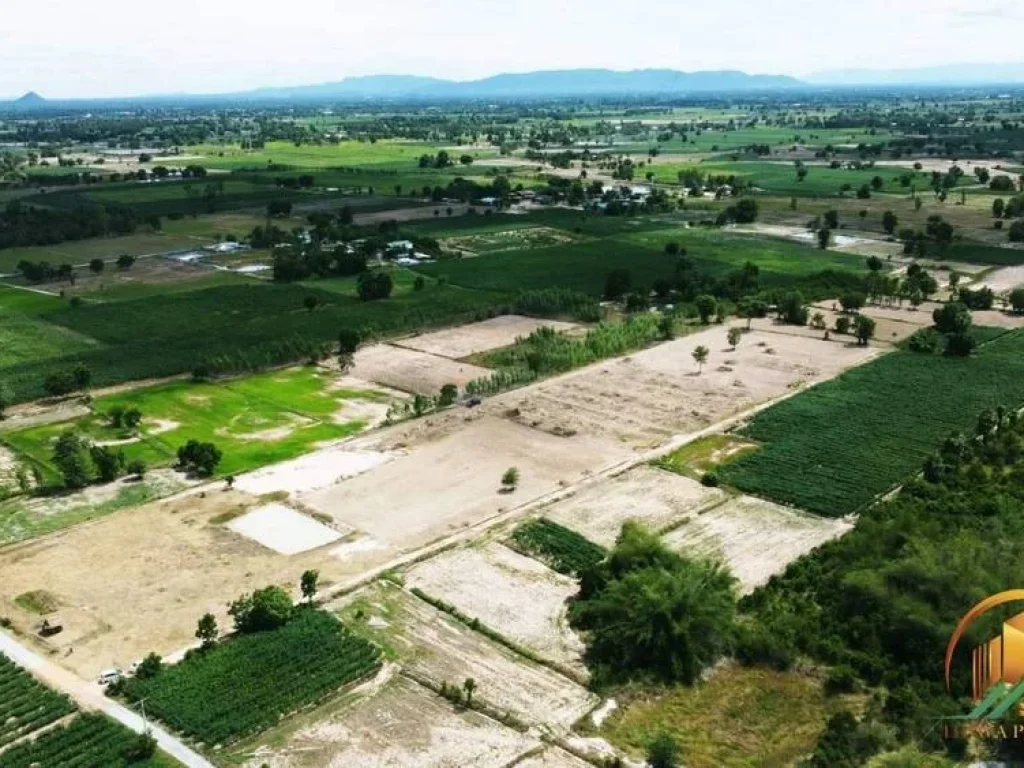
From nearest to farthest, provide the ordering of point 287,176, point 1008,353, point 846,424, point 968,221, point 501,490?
point 501,490 < point 846,424 < point 1008,353 < point 968,221 < point 287,176

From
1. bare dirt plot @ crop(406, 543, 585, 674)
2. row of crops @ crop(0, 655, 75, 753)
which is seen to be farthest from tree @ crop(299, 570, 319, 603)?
row of crops @ crop(0, 655, 75, 753)

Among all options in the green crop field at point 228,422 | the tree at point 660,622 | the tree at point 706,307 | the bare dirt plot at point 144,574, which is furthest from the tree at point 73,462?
the tree at point 706,307

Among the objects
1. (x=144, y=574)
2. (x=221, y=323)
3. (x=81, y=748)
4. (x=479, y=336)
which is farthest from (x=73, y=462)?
(x=479, y=336)

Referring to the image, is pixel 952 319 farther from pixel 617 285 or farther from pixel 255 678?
pixel 255 678

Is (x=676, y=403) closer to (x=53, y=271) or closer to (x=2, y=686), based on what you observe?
(x=2, y=686)

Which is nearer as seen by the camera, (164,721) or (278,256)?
Result: (164,721)

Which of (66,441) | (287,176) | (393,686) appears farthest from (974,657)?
(287,176)
